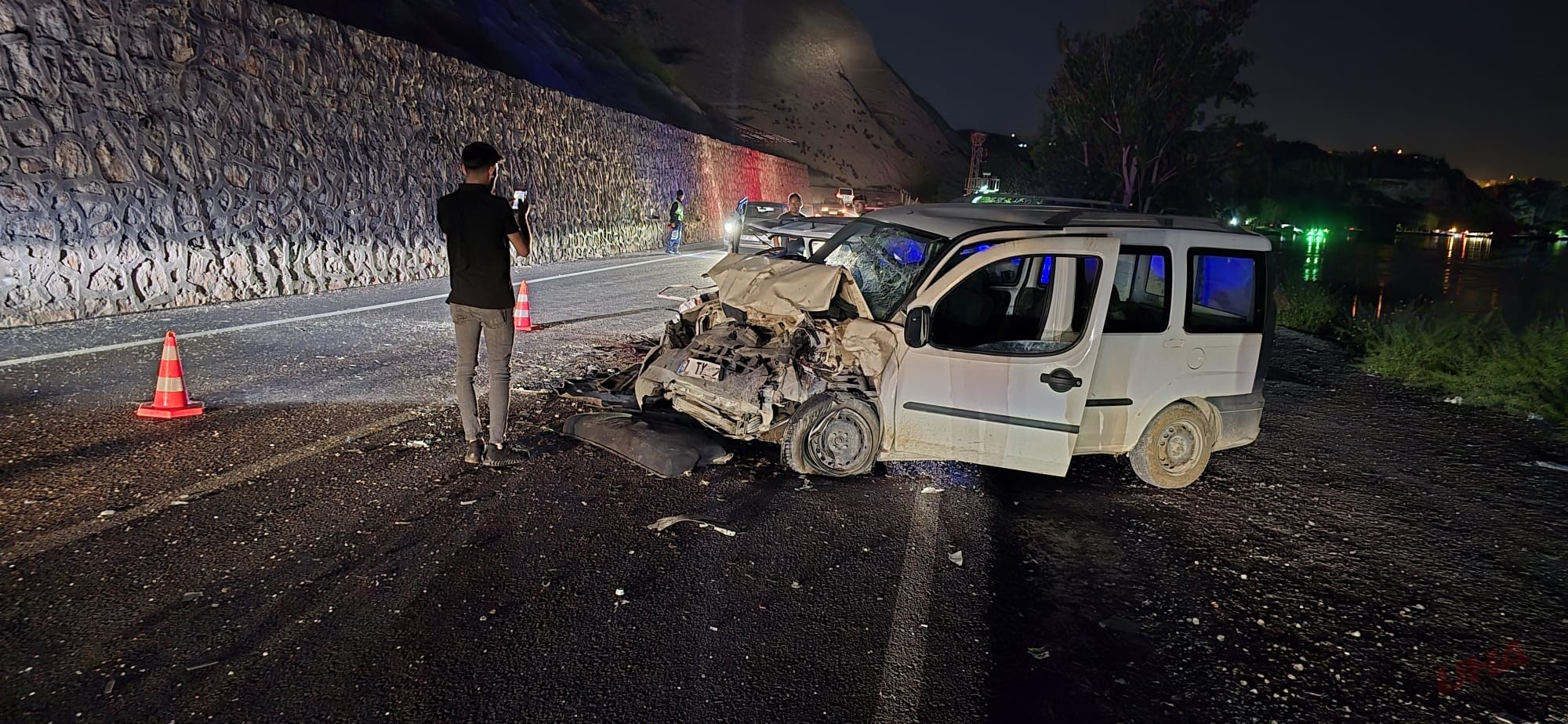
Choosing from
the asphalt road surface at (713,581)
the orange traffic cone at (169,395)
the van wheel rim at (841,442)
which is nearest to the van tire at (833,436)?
the van wheel rim at (841,442)

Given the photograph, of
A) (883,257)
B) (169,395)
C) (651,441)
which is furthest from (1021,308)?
(169,395)

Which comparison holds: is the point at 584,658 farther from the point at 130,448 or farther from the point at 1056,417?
the point at 130,448

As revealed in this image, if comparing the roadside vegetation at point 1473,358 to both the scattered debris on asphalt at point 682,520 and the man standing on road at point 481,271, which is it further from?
the man standing on road at point 481,271

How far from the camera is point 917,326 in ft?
A: 16.9

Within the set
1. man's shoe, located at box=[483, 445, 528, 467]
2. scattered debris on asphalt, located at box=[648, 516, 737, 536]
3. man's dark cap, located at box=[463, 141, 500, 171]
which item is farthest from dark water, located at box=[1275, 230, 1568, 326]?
man's dark cap, located at box=[463, 141, 500, 171]

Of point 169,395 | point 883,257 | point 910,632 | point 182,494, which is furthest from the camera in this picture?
point 883,257

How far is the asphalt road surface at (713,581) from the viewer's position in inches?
121

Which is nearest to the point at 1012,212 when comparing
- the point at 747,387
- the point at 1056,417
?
the point at 1056,417

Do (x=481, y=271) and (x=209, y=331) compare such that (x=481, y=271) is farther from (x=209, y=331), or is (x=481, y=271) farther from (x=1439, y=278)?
(x=1439, y=278)

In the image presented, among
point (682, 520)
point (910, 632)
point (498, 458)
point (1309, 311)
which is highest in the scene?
point (1309, 311)

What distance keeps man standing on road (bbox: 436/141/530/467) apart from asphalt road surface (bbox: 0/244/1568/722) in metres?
0.55

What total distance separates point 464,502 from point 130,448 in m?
2.42

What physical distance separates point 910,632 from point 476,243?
10.7 ft

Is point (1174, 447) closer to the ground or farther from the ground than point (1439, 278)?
closer to the ground
